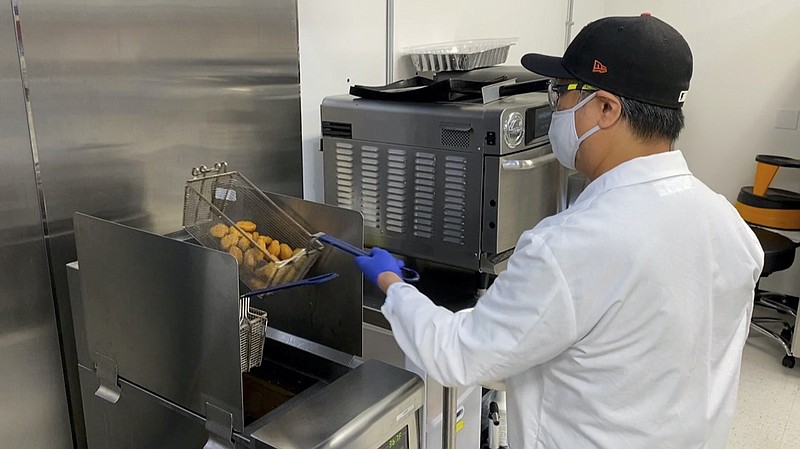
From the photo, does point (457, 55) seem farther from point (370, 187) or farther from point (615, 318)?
point (615, 318)

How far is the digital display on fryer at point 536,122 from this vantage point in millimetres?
1617

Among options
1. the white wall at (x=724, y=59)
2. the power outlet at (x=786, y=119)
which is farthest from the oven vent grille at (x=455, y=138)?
the power outlet at (x=786, y=119)

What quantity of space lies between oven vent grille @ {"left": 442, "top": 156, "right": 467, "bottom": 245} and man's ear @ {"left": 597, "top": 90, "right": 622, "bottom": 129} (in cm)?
55

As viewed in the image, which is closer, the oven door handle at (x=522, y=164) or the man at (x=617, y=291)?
the man at (x=617, y=291)

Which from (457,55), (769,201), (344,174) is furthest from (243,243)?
(769,201)

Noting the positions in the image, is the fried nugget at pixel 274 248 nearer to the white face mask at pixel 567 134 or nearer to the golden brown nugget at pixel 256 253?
the golden brown nugget at pixel 256 253

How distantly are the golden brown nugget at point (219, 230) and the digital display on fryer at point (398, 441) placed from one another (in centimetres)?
52

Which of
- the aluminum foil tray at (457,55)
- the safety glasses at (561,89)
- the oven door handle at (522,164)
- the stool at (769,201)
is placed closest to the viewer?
the safety glasses at (561,89)

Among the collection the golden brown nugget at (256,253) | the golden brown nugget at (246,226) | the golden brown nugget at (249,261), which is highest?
the golden brown nugget at (246,226)

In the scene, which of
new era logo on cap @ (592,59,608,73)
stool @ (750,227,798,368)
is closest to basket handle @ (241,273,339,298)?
new era logo on cap @ (592,59,608,73)

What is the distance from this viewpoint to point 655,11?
4059mm

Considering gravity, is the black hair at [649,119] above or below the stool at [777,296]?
above

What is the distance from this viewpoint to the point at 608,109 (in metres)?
1.06

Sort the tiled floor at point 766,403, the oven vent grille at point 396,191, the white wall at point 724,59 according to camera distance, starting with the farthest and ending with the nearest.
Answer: the white wall at point 724,59 < the tiled floor at point 766,403 < the oven vent grille at point 396,191
